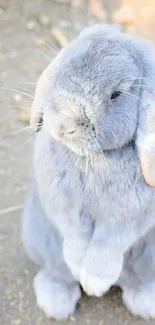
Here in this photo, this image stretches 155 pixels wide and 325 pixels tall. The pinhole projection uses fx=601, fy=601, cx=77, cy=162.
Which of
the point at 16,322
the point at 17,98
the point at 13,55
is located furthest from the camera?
the point at 13,55

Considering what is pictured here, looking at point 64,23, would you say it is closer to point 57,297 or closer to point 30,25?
point 30,25

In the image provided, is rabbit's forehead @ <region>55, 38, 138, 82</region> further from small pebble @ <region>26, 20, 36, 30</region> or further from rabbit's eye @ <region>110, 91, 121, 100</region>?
small pebble @ <region>26, 20, 36, 30</region>

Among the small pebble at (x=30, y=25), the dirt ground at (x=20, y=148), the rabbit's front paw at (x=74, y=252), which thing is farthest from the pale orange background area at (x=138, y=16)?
the rabbit's front paw at (x=74, y=252)

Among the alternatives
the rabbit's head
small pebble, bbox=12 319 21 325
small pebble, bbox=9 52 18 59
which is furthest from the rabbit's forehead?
small pebble, bbox=9 52 18 59

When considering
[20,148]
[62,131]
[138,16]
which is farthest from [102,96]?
[138,16]

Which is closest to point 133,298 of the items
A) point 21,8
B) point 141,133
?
point 141,133

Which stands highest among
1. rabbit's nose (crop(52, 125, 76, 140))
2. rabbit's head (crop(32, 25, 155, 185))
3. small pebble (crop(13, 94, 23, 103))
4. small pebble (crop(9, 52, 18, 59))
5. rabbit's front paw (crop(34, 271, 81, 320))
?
rabbit's head (crop(32, 25, 155, 185))

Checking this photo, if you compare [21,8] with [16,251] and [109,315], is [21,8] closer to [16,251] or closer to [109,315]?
[16,251]

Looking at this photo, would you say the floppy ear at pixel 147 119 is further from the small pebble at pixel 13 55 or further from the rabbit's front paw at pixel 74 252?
the small pebble at pixel 13 55
